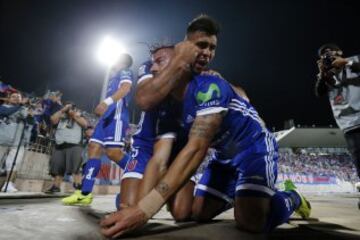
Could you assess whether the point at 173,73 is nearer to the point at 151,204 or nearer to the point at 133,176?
the point at 151,204

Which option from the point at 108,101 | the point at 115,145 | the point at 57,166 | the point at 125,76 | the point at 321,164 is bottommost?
the point at 57,166

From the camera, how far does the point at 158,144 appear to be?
2.90m

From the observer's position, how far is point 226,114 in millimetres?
2570

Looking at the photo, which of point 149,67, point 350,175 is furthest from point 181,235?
point 350,175

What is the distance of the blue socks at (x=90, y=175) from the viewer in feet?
14.8

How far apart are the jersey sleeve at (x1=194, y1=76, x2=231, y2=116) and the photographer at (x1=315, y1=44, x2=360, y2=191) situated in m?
2.19

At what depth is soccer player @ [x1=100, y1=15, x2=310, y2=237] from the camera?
1.92 metres

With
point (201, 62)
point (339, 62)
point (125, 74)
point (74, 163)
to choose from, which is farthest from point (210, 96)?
point (74, 163)

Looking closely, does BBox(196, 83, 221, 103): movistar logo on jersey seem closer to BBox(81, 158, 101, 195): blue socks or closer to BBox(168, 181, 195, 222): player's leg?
BBox(168, 181, 195, 222): player's leg

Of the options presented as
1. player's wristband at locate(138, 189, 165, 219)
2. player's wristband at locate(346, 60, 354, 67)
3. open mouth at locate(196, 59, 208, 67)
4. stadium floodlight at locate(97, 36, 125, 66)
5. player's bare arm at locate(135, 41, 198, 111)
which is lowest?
player's wristband at locate(138, 189, 165, 219)

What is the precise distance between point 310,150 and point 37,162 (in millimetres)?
34971

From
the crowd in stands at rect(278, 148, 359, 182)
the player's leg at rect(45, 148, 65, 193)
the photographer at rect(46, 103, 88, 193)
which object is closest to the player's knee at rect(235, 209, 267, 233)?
the photographer at rect(46, 103, 88, 193)

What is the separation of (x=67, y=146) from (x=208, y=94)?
511cm

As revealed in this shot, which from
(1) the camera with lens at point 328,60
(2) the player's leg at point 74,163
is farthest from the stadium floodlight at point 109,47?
(1) the camera with lens at point 328,60
